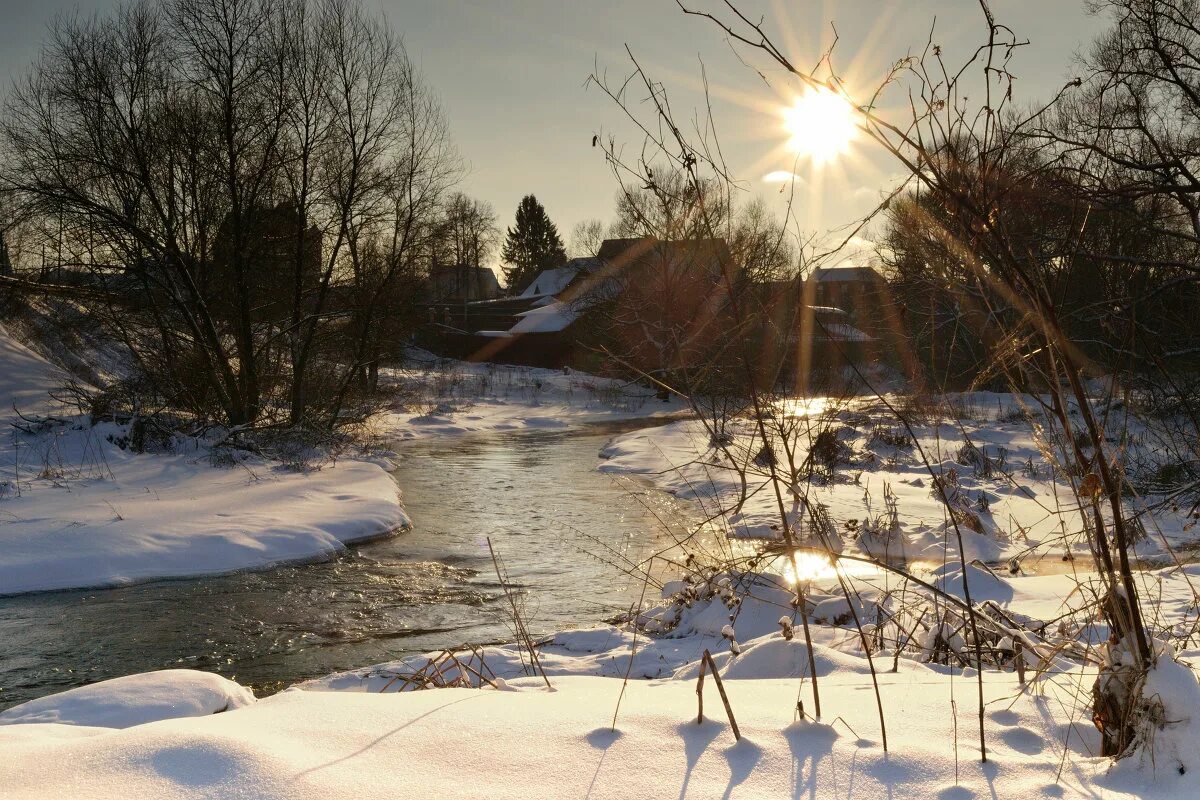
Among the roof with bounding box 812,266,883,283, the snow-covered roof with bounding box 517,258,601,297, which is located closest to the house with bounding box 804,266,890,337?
the roof with bounding box 812,266,883,283

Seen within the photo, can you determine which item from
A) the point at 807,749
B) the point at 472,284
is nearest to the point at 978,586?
the point at 807,749

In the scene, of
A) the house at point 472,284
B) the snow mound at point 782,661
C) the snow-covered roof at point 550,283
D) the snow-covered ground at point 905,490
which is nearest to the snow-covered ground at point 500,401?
the snow-covered ground at point 905,490

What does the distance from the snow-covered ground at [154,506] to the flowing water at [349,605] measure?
371 millimetres

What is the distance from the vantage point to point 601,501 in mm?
11203

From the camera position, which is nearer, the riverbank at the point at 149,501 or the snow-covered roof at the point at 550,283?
the riverbank at the point at 149,501

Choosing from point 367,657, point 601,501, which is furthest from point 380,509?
point 367,657

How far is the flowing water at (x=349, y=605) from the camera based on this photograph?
5.58 metres

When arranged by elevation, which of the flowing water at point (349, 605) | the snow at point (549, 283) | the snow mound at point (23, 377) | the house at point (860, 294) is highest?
the snow at point (549, 283)

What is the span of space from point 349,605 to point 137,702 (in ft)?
11.1

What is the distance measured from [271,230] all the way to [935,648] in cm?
1475

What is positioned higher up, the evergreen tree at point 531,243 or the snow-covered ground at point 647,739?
the evergreen tree at point 531,243

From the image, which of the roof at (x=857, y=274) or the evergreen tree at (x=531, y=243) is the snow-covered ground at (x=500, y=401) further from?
the evergreen tree at (x=531, y=243)

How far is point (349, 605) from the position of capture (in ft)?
22.5

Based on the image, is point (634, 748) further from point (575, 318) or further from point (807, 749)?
point (575, 318)
